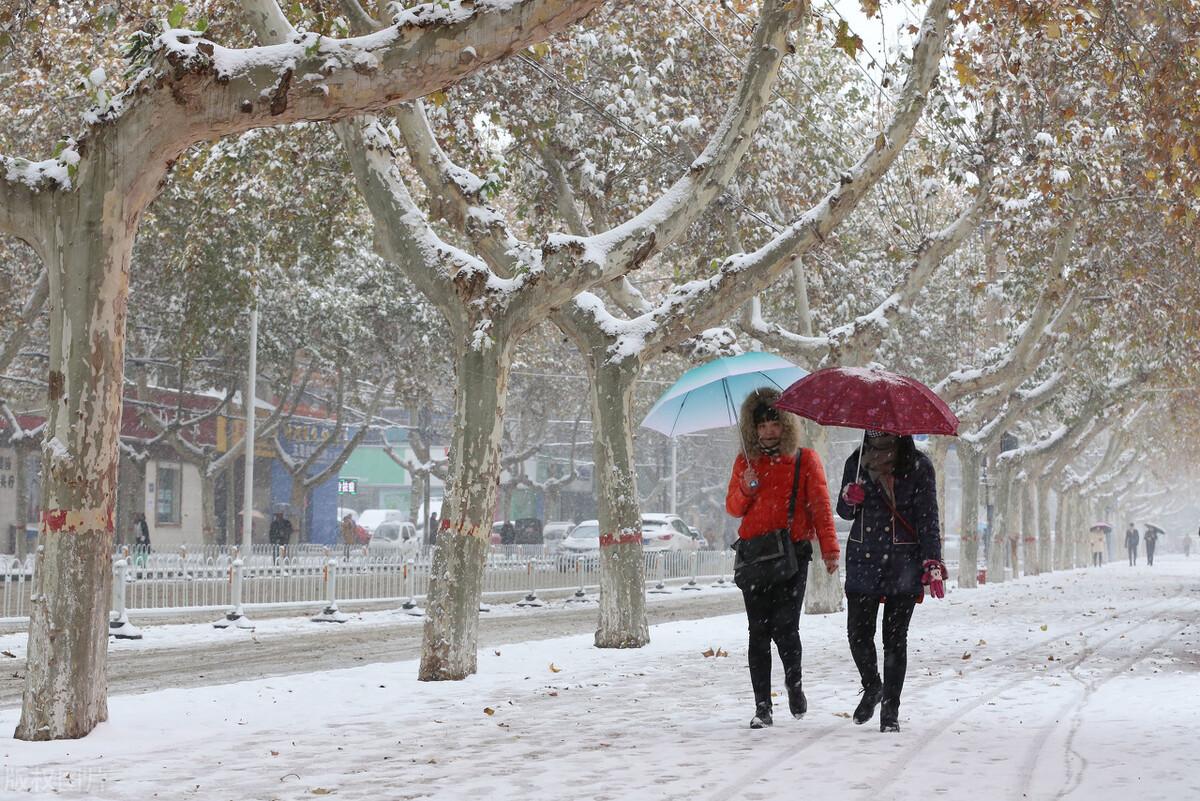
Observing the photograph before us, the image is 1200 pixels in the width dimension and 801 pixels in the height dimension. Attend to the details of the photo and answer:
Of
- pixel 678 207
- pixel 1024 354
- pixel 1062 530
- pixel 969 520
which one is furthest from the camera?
pixel 1062 530

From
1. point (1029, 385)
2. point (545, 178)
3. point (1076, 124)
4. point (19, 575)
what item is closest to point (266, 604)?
point (19, 575)

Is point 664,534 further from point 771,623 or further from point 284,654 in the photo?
point 771,623

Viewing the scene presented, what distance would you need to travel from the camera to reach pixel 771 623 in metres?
8.19

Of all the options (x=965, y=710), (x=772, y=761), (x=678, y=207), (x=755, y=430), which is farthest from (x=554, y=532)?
(x=772, y=761)

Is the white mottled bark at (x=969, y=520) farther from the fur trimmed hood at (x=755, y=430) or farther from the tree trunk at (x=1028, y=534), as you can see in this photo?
the fur trimmed hood at (x=755, y=430)

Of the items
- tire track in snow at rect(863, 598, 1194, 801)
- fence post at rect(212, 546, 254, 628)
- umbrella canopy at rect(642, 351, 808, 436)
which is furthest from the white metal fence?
tire track in snow at rect(863, 598, 1194, 801)

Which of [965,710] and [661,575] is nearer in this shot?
[965,710]

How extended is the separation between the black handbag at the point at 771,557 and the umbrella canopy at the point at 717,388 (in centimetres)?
327

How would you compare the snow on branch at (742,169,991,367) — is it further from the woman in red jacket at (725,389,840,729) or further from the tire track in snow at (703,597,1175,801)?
the woman in red jacket at (725,389,840,729)

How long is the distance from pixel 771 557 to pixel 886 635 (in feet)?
2.66

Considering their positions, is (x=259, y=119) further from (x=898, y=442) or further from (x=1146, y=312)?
(x=1146, y=312)

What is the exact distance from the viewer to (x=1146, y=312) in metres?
25.3

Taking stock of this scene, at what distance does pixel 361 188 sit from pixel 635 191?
8402 millimetres

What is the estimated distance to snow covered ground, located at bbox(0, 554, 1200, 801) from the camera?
6409mm
